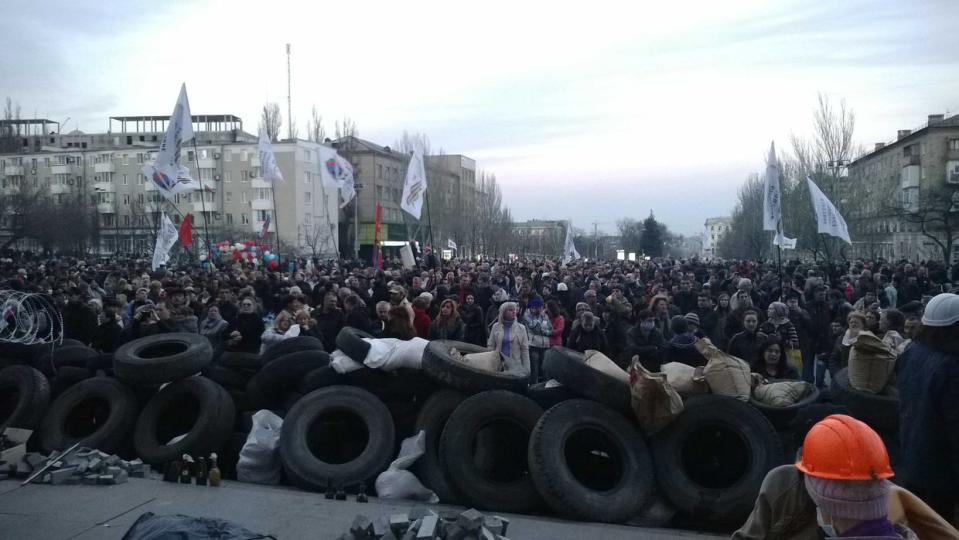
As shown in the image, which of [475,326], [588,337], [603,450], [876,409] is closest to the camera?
[876,409]

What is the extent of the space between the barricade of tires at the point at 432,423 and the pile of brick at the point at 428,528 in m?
1.72

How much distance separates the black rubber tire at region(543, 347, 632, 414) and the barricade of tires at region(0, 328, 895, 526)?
1 cm

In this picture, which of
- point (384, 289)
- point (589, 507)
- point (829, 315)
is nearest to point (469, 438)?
point (589, 507)

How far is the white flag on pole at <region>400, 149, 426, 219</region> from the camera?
2217 centimetres

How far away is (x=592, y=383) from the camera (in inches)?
303

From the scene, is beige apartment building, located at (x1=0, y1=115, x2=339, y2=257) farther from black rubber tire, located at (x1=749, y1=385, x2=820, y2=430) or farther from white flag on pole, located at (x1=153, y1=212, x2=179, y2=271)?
black rubber tire, located at (x1=749, y1=385, x2=820, y2=430)

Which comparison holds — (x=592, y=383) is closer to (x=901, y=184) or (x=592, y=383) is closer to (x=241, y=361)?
(x=241, y=361)

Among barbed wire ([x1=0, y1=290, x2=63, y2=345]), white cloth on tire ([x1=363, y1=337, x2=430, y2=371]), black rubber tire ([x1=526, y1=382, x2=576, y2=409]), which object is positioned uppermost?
barbed wire ([x1=0, y1=290, x2=63, y2=345])

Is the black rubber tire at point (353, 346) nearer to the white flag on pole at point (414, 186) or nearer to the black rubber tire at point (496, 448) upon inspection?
the black rubber tire at point (496, 448)

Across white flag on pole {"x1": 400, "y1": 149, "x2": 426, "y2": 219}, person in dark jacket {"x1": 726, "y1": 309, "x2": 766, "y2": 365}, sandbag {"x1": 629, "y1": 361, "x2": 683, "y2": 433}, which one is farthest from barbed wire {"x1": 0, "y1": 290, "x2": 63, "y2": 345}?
white flag on pole {"x1": 400, "y1": 149, "x2": 426, "y2": 219}

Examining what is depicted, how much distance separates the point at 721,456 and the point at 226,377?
6.18m

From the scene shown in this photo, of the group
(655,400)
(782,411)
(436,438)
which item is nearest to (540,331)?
(436,438)

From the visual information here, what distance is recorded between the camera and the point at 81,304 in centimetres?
1270

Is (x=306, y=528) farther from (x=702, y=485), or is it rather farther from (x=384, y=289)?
(x=384, y=289)
